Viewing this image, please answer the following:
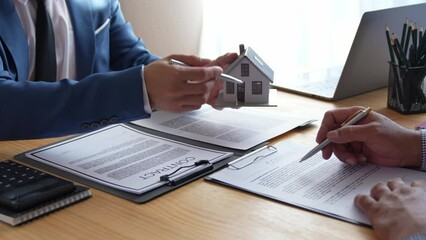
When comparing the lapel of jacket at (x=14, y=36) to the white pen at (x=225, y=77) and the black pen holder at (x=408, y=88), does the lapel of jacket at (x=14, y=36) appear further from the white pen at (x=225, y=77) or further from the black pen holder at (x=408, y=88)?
the black pen holder at (x=408, y=88)

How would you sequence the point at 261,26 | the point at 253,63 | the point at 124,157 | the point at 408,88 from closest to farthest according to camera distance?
the point at 124,157
the point at 253,63
the point at 408,88
the point at 261,26

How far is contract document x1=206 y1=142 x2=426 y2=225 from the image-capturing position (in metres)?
0.95

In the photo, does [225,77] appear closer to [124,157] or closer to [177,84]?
[177,84]

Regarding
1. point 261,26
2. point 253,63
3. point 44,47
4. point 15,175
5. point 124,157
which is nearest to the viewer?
point 15,175

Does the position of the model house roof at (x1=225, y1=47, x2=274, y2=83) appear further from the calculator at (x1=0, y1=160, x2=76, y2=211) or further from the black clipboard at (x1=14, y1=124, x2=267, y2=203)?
the calculator at (x1=0, y1=160, x2=76, y2=211)

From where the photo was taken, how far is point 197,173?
1.08 m

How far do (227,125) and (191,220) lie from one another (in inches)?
17.4

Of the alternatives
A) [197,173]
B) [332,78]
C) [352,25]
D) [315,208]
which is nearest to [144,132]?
[197,173]

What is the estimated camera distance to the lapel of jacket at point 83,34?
1603 millimetres

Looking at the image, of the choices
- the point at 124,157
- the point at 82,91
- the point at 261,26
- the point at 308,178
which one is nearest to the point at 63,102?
the point at 82,91

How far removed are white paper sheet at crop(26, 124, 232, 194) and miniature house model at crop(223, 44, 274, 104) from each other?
0.16 meters

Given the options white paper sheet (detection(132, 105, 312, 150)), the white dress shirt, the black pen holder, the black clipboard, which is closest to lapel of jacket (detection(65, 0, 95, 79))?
the white dress shirt

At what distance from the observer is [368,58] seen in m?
1.53

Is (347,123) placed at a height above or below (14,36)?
below
